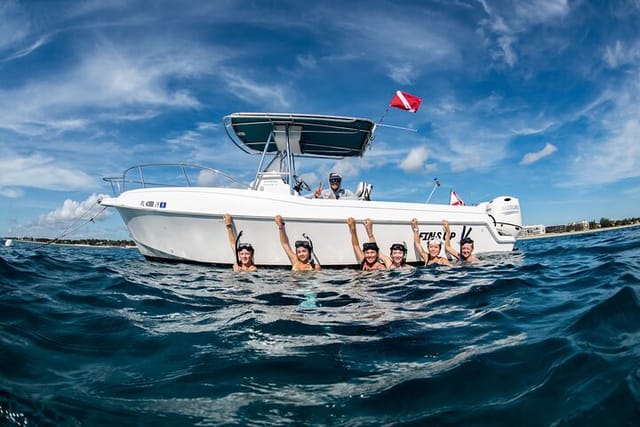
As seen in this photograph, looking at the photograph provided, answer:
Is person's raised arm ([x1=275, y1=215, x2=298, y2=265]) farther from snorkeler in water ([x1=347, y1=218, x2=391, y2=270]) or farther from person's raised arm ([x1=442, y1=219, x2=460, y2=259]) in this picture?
person's raised arm ([x1=442, y1=219, x2=460, y2=259])

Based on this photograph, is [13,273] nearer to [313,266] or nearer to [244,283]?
[244,283]

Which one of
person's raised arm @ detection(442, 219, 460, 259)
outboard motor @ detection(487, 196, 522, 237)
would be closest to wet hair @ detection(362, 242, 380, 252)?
person's raised arm @ detection(442, 219, 460, 259)

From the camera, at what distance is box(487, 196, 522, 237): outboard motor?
976 centimetres

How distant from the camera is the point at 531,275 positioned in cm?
563

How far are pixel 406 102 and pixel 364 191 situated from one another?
2.28 meters

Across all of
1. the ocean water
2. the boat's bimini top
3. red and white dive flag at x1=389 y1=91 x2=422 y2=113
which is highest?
red and white dive flag at x1=389 y1=91 x2=422 y2=113

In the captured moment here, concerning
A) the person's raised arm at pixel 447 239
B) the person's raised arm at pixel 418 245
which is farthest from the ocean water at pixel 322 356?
the person's raised arm at pixel 447 239

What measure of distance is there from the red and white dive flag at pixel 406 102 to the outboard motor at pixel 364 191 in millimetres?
1933

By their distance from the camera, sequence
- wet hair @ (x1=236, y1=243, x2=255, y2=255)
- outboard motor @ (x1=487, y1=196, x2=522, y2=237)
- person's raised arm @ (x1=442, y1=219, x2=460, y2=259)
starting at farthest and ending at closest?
outboard motor @ (x1=487, y1=196, x2=522, y2=237) < person's raised arm @ (x1=442, y1=219, x2=460, y2=259) < wet hair @ (x1=236, y1=243, x2=255, y2=255)

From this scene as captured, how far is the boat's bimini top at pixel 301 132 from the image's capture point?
7723 millimetres

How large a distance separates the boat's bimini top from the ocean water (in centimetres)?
425

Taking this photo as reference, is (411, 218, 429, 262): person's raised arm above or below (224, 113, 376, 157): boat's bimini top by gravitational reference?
below

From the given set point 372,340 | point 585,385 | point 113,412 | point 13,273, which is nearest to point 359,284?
point 372,340

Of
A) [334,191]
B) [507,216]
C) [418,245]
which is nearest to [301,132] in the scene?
[334,191]
